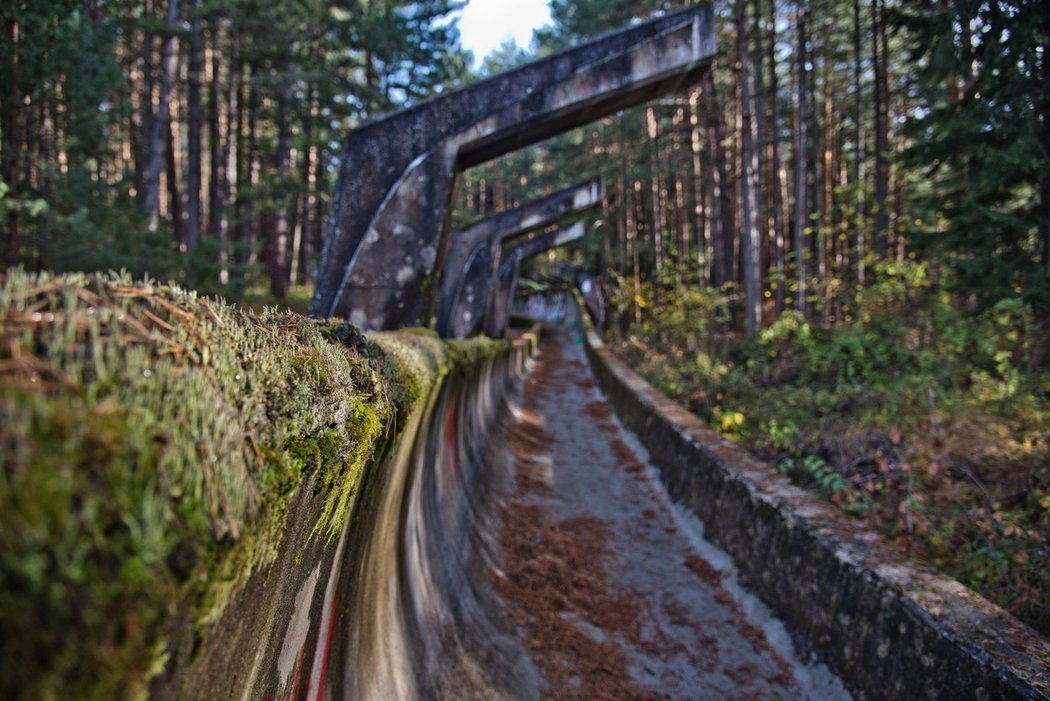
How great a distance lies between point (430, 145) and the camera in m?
5.57

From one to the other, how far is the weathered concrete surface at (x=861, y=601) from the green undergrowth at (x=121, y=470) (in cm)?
278

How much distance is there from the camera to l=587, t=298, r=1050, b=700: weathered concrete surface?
247 cm

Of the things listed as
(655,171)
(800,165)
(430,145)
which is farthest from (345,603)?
(655,171)

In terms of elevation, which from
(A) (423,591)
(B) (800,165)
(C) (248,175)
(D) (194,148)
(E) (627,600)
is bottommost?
(E) (627,600)

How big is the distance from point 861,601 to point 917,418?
14.5 ft

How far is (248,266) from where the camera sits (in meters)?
13.4

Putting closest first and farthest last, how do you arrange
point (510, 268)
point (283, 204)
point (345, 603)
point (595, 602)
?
point (345, 603)
point (595, 602)
point (283, 204)
point (510, 268)

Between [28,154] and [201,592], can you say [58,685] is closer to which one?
[201,592]

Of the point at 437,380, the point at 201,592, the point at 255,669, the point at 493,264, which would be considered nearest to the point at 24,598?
the point at 201,592

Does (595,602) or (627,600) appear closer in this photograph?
(595,602)

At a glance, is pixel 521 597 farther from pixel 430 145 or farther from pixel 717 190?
pixel 717 190

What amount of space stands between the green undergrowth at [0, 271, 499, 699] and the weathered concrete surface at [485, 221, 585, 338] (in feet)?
49.2

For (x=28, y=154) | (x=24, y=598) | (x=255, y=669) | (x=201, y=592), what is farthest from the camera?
(x=28, y=154)

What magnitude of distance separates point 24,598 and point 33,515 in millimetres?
74
